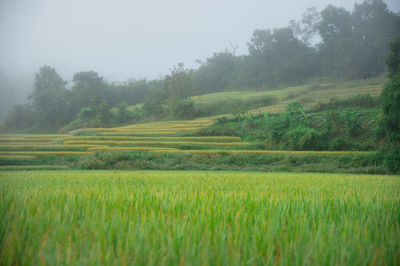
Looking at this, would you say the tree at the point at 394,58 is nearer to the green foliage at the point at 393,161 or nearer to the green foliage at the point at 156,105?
the green foliage at the point at 393,161

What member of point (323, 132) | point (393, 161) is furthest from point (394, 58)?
point (323, 132)

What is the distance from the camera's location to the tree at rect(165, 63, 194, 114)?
38250mm

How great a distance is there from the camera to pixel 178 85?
38.8 meters

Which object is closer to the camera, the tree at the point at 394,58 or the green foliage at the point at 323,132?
the tree at the point at 394,58

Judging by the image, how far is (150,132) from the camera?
1046 inches

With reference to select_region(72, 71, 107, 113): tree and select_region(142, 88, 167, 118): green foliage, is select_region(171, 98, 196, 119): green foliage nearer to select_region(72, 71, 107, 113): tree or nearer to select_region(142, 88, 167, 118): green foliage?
select_region(142, 88, 167, 118): green foliage

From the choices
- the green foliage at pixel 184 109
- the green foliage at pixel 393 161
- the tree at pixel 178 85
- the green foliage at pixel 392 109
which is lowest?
the green foliage at pixel 393 161

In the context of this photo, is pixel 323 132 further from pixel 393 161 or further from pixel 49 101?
pixel 49 101

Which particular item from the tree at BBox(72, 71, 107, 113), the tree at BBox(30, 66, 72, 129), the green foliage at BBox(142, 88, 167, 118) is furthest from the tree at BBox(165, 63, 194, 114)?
the tree at BBox(30, 66, 72, 129)

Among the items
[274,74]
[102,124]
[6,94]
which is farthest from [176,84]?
[6,94]

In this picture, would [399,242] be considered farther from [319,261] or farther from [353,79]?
[353,79]

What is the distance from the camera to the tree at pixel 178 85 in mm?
38250

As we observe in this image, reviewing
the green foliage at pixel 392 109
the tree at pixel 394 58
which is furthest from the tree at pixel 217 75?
the tree at pixel 394 58

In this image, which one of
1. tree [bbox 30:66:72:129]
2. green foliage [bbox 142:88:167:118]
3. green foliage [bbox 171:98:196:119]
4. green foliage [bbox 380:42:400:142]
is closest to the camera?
green foliage [bbox 380:42:400:142]
